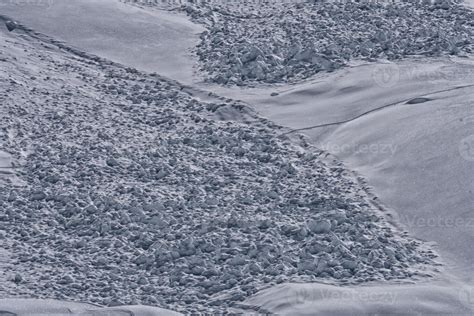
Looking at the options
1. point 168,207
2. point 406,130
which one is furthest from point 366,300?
point 406,130

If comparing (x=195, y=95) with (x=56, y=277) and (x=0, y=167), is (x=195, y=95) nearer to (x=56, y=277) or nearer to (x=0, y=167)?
(x=0, y=167)

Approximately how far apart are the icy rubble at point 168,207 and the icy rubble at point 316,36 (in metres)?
0.64

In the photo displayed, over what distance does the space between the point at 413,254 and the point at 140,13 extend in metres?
5.05

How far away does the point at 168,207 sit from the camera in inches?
228

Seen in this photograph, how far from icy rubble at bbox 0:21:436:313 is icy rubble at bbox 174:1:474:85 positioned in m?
0.64

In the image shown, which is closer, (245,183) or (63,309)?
(63,309)

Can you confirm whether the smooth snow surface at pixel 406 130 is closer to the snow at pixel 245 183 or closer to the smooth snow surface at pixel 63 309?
the snow at pixel 245 183

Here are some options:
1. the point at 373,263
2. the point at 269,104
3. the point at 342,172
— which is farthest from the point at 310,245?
the point at 269,104

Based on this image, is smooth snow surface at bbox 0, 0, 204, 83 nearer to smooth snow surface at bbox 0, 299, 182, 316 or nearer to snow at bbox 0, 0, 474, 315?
snow at bbox 0, 0, 474, 315

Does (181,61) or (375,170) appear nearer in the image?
(375,170)

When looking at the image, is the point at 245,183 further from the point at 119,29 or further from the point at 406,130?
the point at 119,29

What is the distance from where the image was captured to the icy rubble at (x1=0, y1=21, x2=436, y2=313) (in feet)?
16.6

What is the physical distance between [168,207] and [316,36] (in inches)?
125

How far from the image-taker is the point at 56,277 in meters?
5.13
